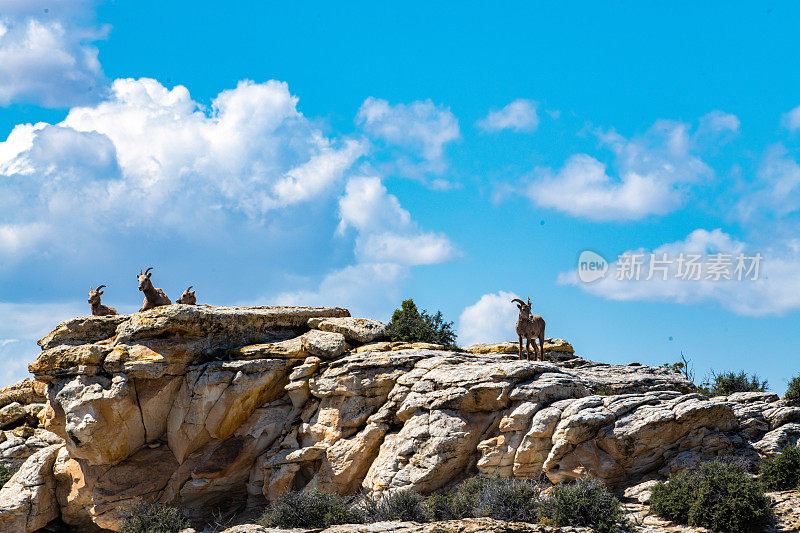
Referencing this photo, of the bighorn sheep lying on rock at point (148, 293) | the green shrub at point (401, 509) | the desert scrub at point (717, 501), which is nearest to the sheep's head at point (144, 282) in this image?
the bighorn sheep lying on rock at point (148, 293)

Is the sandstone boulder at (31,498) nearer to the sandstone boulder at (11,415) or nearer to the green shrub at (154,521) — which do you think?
the green shrub at (154,521)

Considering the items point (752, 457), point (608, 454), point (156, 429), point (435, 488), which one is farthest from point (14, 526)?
point (752, 457)

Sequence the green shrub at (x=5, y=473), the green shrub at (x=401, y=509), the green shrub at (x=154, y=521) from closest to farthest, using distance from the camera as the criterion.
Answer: the green shrub at (x=401, y=509) < the green shrub at (x=154, y=521) < the green shrub at (x=5, y=473)

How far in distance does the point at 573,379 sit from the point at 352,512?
8.08 metres

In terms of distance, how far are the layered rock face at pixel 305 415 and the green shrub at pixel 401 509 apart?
3.88 ft

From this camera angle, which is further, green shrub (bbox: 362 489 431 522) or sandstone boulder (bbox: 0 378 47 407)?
sandstone boulder (bbox: 0 378 47 407)

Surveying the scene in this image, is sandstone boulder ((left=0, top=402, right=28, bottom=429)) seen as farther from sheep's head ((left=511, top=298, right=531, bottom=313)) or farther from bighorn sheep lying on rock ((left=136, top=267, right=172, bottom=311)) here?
sheep's head ((left=511, top=298, right=531, bottom=313))

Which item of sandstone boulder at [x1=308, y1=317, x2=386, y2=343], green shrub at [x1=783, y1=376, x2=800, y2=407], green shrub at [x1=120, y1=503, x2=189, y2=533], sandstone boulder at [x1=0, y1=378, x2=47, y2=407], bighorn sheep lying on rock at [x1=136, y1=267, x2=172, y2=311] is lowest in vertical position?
green shrub at [x1=120, y1=503, x2=189, y2=533]

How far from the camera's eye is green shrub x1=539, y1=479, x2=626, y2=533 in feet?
62.4

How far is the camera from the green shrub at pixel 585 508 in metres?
19.0

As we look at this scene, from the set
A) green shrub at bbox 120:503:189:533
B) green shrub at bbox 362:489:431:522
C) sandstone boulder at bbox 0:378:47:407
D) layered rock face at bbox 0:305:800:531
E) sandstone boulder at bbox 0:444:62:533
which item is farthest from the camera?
sandstone boulder at bbox 0:378:47:407

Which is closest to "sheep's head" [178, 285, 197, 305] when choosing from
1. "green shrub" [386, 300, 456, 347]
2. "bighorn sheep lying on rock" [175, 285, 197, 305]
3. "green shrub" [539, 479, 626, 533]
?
"bighorn sheep lying on rock" [175, 285, 197, 305]

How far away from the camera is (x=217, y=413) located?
2669 centimetres

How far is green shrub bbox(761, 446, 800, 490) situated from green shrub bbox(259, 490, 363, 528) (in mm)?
11417
